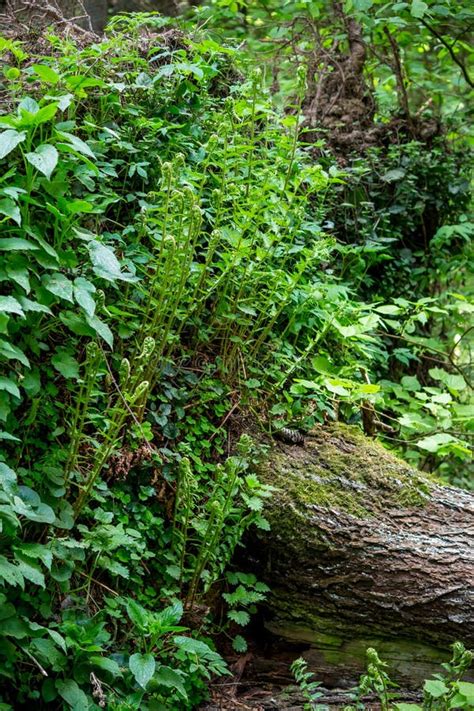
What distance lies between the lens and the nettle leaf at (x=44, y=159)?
2263 mm

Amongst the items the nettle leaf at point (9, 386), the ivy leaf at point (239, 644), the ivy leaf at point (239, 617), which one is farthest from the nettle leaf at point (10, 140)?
the ivy leaf at point (239, 644)

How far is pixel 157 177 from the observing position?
3.25m

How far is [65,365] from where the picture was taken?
2.59 meters

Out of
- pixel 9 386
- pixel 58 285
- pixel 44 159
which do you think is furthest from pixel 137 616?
pixel 44 159

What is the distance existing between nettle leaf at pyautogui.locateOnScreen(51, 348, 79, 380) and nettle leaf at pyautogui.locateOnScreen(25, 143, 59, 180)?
0.64 metres

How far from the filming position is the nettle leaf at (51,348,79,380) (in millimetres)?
2572

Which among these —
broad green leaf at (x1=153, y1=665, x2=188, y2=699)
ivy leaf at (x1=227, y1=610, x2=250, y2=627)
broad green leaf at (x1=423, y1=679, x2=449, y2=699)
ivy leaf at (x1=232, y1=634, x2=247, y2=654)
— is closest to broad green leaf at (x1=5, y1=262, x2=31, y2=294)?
broad green leaf at (x1=153, y1=665, x2=188, y2=699)

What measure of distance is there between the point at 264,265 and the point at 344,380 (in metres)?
0.66

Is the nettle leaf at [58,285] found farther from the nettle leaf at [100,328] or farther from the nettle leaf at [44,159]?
the nettle leaf at [44,159]

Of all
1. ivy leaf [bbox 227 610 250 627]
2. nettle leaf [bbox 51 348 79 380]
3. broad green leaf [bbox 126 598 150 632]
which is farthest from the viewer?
ivy leaf [bbox 227 610 250 627]

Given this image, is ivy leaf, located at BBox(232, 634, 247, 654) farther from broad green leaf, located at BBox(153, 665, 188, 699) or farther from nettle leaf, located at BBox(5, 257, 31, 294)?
nettle leaf, located at BBox(5, 257, 31, 294)

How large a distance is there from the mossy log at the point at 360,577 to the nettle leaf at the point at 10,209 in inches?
60.5

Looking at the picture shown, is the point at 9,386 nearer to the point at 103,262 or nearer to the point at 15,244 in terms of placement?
the point at 15,244

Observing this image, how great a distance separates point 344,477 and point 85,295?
58.4 inches
